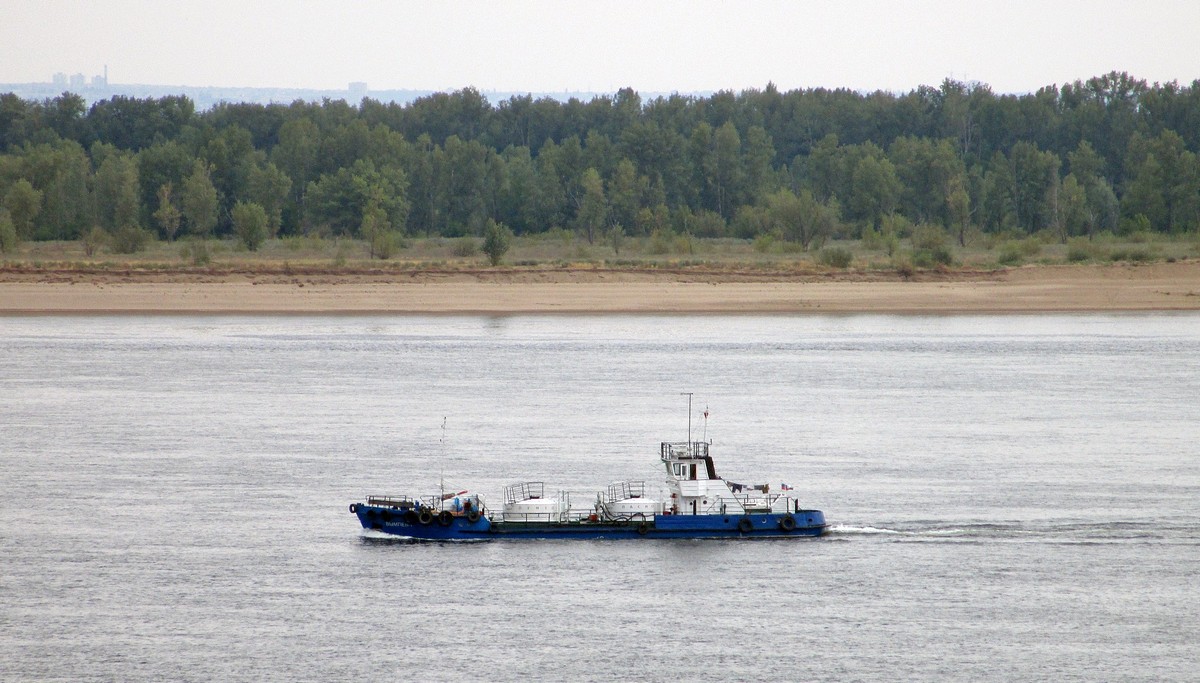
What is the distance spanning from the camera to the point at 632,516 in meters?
45.4

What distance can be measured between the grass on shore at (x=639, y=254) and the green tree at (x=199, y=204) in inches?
140

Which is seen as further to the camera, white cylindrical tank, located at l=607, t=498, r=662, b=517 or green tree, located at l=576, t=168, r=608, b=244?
green tree, located at l=576, t=168, r=608, b=244

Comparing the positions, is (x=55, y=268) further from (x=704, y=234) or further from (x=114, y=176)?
(x=704, y=234)

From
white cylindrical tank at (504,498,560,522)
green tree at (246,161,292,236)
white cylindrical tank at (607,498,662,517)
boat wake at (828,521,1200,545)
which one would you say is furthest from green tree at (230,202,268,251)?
boat wake at (828,521,1200,545)

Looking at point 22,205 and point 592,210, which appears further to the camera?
point 592,210

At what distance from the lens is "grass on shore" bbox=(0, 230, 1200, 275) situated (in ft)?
449

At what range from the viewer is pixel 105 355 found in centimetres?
9256

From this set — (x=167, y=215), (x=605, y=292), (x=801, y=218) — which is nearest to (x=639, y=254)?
(x=801, y=218)

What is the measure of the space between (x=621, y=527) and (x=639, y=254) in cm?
11062

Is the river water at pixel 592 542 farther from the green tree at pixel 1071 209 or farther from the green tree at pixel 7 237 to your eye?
the green tree at pixel 1071 209

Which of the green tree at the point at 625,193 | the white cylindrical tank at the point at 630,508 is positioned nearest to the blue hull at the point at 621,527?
the white cylindrical tank at the point at 630,508

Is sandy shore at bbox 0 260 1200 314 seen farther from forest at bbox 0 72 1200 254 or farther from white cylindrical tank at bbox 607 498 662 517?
white cylindrical tank at bbox 607 498 662 517

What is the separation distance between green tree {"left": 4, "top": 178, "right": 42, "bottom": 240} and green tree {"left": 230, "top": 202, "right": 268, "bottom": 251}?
2156cm

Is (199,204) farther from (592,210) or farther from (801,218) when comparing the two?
(801,218)
